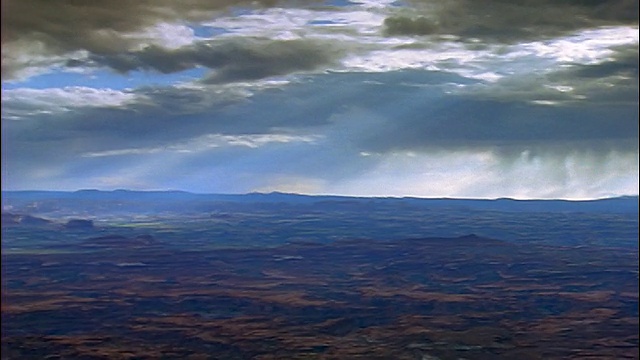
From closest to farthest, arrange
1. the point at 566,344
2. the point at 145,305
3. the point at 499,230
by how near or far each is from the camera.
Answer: the point at 566,344, the point at 145,305, the point at 499,230

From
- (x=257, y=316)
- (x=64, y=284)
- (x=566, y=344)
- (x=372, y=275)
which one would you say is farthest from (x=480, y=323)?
(x=64, y=284)

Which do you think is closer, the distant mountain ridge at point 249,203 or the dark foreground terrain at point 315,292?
the dark foreground terrain at point 315,292

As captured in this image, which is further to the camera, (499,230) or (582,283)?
(499,230)

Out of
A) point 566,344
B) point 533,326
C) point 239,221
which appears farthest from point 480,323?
point 239,221

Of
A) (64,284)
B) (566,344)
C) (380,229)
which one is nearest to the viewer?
(566,344)

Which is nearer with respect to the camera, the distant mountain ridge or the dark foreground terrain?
the dark foreground terrain

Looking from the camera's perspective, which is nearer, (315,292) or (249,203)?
(315,292)

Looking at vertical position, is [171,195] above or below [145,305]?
above

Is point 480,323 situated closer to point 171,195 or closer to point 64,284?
point 64,284
